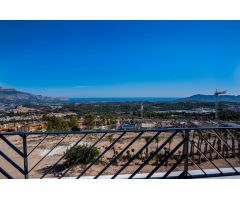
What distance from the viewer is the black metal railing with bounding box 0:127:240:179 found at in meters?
2.43

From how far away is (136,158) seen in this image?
39.4ft

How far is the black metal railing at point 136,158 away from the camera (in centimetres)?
243

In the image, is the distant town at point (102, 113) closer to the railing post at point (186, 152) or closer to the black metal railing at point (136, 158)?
the black metal railing at point (136, 158)

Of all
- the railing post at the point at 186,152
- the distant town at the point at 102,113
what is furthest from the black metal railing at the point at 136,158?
the distant town at the point at 102,113

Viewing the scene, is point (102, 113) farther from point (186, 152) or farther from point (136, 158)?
point (186, 152)

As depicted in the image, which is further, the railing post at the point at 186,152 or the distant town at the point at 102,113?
the distant town at the point at 102,113

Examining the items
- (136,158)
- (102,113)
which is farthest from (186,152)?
(102,113)

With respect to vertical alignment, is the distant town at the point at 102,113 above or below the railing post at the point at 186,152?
below

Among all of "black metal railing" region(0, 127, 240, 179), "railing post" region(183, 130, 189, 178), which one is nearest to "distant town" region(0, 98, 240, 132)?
"black metal railing" region(0, 127, 240, 179)
